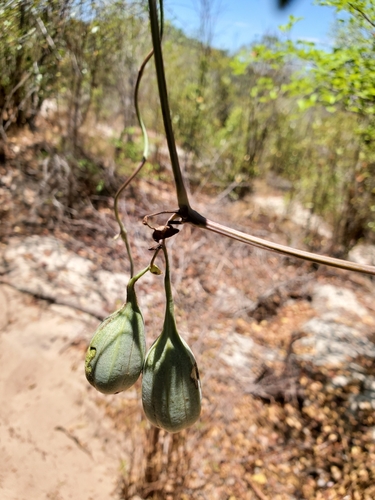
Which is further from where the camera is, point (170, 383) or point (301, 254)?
point (170, 383)

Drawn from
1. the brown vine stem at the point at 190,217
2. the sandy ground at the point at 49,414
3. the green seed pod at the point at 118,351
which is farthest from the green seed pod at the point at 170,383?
the sandy ground at the point at 49,414

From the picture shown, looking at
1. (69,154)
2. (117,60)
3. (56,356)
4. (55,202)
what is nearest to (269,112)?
(117,60)

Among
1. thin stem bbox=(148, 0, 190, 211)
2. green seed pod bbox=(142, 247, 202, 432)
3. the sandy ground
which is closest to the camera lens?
thin stem bbox=(148, 0, 190, 211)

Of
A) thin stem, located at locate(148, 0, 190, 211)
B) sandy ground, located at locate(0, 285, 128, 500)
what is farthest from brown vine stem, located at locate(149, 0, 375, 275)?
sandy ground, located at locate(0, 285, 128, 500)

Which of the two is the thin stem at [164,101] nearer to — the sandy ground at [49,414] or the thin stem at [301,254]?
the thin stem at [301,254]

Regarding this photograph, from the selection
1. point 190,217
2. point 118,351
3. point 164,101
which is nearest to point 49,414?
point 118,351

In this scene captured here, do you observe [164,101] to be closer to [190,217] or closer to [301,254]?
[190,217]

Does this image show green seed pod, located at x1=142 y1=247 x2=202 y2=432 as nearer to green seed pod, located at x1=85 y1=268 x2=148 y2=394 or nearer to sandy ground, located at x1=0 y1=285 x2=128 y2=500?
green seed pod, located at x1=85 y1=268 x2=148 y2=394
